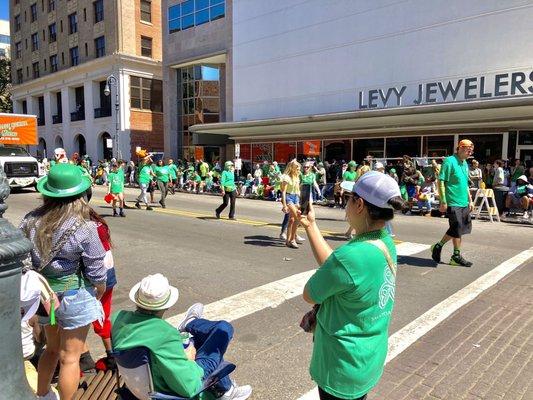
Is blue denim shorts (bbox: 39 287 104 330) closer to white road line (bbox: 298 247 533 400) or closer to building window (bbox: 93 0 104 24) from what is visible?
white road line (bbox: 298 247 533 400)

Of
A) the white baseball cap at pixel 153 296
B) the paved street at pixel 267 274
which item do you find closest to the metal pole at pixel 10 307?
the white baseball cap at pixel 153 296

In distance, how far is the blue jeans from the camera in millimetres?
2705

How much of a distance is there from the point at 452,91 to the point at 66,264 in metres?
18.7

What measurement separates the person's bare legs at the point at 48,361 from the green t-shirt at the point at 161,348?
98 centimetres

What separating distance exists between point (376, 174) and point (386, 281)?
0.54 metres

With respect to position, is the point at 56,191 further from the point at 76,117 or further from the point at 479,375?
the point at 76,117

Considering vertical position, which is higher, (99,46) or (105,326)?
(99,46)

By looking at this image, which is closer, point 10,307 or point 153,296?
point 10,307

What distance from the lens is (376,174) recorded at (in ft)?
7.18

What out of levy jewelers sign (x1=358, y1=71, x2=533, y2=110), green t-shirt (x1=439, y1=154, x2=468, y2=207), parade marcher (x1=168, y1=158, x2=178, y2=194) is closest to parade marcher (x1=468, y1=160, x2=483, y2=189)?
levy jewelers sign (x1=358, y1=71, x2=533, y2=110)

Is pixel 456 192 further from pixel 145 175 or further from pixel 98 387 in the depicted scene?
pixel 145 175

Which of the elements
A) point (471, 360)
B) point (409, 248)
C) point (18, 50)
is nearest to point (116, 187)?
point (409, 248)

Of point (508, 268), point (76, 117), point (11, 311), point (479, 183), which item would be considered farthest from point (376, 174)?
point (76, 117)

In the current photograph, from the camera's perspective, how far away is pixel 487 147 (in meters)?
18.1
